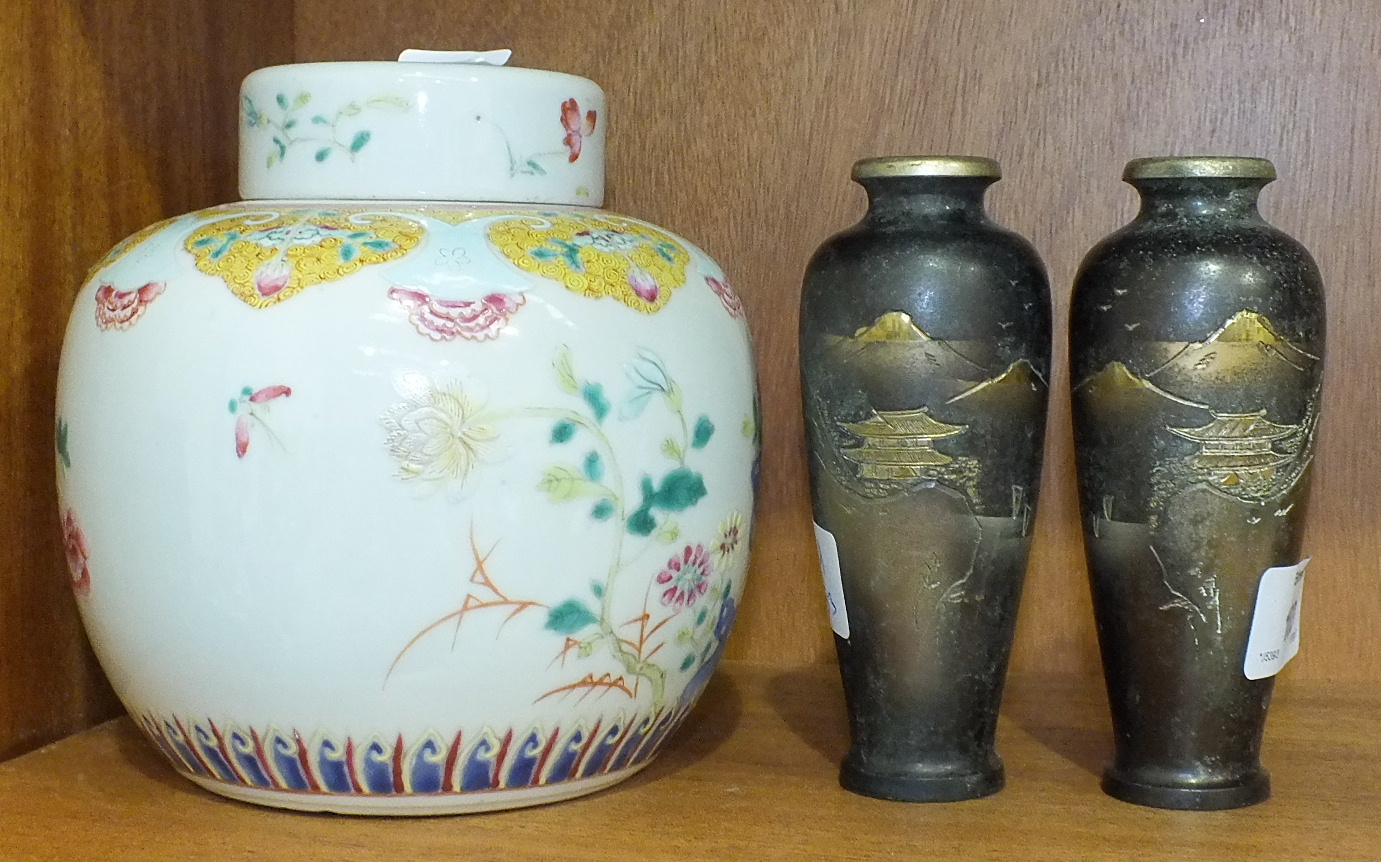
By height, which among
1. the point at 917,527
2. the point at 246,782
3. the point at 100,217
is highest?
the point at 100,217

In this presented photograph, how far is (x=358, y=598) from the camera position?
24.3 inches

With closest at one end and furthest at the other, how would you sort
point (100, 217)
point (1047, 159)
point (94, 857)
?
1. point (94, 857)
2. point (100, 217)
3. point (1047, 159)

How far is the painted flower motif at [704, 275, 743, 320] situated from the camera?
0.71m

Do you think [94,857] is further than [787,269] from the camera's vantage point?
No

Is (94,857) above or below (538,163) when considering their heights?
below

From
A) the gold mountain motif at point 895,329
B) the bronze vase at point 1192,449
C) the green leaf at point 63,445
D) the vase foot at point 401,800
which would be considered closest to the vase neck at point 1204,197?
the bronze vase at point 1192,449

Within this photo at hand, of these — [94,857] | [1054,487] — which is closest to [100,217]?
[94,857]

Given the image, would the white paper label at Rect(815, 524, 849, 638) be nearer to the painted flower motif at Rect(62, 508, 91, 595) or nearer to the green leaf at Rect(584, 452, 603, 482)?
the green leaf at Rect(584, 452, 603, 482)

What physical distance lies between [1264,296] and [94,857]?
1.66 ft

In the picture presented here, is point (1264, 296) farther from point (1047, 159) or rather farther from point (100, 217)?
point (100, 217)

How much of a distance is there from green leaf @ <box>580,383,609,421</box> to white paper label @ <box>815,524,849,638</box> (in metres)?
0.12

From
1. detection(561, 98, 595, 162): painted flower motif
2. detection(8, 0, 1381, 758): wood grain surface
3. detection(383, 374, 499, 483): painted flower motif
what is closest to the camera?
detection(383, 374, 499, 483): painted flower motif

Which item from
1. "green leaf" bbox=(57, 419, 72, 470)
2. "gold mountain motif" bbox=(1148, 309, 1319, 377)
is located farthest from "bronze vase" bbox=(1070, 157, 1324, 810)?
"green leaf" bbox=(57, 419, 72, 470)

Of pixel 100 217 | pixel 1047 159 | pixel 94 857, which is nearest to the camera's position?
pixel 94 857
